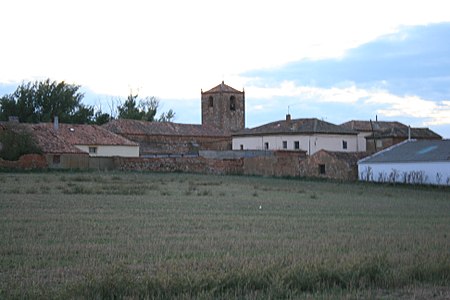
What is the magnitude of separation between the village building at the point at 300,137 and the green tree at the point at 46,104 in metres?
21.2

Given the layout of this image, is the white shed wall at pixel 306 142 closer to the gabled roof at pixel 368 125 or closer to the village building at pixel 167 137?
the village building at pixel 167 137

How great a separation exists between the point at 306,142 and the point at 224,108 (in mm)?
26264

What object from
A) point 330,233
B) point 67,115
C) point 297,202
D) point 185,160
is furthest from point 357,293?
point 67,115

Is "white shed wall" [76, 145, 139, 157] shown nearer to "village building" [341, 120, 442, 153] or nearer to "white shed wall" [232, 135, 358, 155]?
"white shed wall" [232, 135, 358, 155]

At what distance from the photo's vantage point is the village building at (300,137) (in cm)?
7581

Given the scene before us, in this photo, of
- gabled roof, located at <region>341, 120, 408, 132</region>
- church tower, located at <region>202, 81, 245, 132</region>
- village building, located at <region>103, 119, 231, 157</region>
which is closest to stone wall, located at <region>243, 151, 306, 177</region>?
village building, located at <region>103, 119, 231, 157</region>

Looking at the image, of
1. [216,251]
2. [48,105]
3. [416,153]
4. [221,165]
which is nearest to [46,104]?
[48,105]

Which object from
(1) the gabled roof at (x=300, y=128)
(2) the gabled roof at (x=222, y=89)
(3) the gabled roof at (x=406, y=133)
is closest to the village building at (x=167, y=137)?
(1) the gabled roof at (x=300, y=128)

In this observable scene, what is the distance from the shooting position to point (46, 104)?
86500 millimetres

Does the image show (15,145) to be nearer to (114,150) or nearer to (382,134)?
(114,150)

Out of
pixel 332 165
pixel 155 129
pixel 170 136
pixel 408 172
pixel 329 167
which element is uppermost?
pixel 155 129

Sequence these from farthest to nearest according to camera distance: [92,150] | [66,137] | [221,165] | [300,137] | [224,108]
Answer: [224,108]
[300,137]
[92,150]
[66,137]
[221,165]

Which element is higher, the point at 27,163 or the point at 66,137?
the point at 66,137

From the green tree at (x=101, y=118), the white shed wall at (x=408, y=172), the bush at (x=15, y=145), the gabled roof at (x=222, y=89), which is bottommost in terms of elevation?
the white shed wall at (x=408, y=172)
